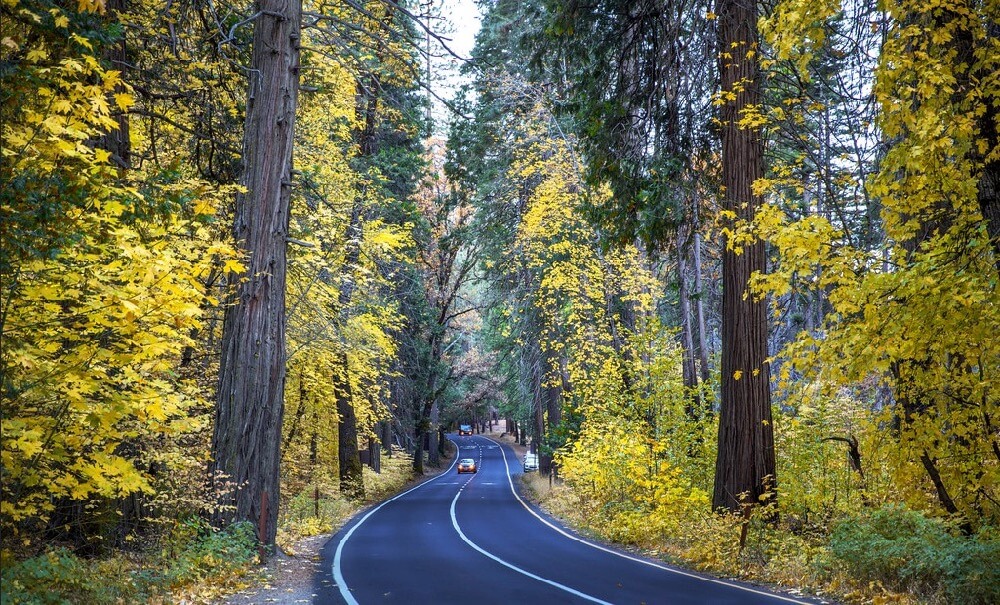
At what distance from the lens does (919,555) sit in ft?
28.6

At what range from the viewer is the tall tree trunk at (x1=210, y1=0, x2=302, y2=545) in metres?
11.6

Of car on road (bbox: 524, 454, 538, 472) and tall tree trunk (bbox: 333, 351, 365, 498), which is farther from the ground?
tall tree trunk (bbox: 333, 351, 365, 498)

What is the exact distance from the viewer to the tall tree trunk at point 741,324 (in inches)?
500

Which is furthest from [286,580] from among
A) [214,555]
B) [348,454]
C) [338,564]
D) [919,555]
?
[348,454]

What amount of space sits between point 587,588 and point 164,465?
21.6 ft

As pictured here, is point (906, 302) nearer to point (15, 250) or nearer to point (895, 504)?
point (895, 504)

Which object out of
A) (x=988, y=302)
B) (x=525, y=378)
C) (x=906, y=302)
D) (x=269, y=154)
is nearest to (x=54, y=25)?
(x=269, y=154)

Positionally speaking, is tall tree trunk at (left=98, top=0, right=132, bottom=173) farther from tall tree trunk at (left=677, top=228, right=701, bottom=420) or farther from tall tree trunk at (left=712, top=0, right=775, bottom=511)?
tall tree trunk at (left=677, top=228, right=701, bottom=420)

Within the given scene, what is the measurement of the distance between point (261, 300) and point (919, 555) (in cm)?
948

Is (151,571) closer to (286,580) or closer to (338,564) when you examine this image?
(286,580)

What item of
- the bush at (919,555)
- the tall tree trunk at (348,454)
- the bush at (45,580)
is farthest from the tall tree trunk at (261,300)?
the tall tree trunk at (348,454)

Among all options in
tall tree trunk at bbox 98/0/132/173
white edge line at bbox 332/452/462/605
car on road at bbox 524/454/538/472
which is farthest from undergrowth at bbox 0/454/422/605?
car on road at bbox 524/454/538/472

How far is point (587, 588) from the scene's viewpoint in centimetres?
1109

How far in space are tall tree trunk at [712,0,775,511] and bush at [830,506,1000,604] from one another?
2068mm
